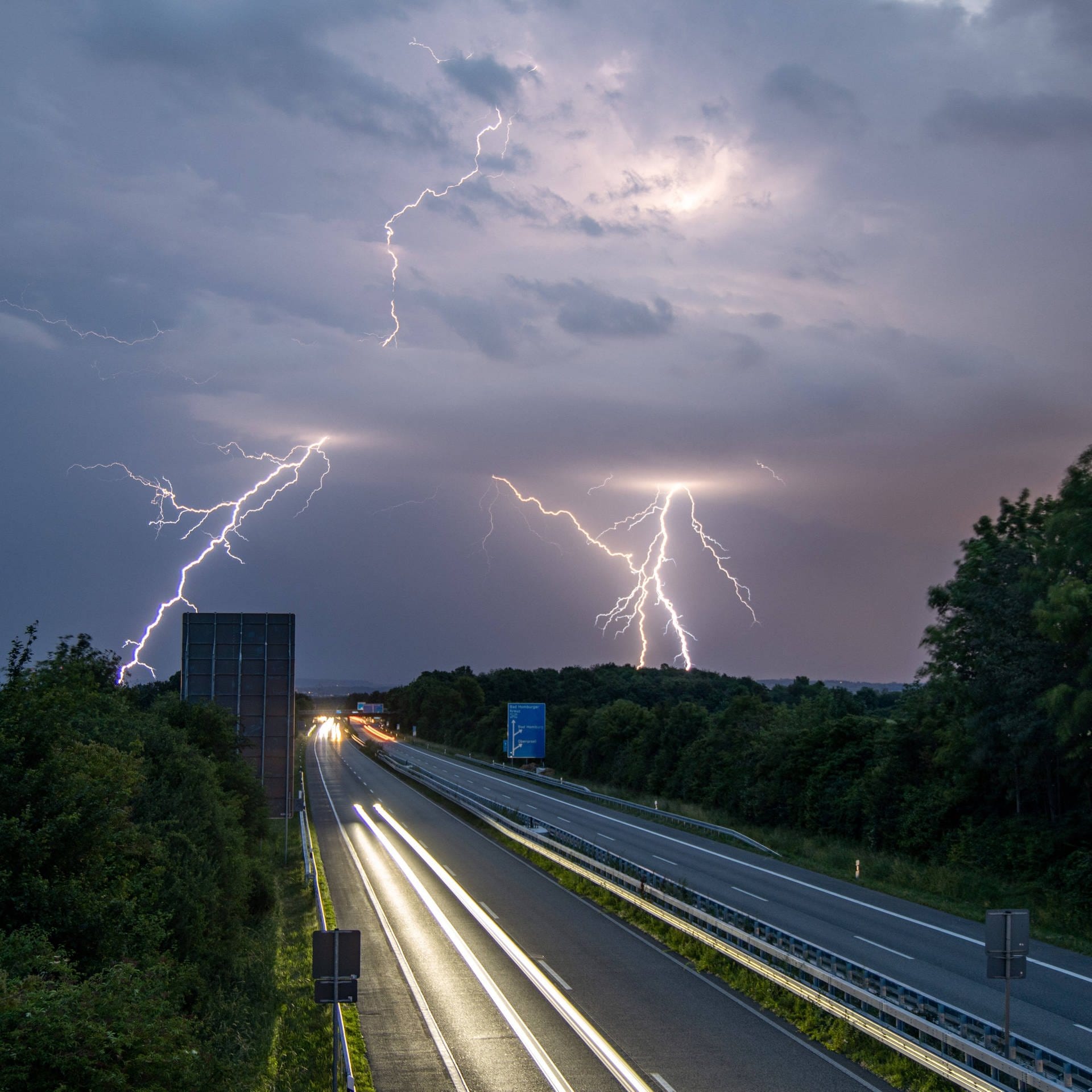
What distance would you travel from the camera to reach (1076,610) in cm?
2994

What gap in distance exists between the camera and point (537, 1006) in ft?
60.7

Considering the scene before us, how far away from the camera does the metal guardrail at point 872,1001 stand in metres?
12.9

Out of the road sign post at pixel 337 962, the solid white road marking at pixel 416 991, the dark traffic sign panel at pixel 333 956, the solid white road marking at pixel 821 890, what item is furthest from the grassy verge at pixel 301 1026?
the solid white road marking at pixel 821 890

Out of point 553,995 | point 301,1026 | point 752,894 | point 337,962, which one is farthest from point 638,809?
point 337,962

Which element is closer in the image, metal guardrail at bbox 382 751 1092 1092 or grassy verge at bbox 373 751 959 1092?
metal guardrail at bbox 382 751 1092 1092

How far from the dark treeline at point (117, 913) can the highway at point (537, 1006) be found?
2.67 metres

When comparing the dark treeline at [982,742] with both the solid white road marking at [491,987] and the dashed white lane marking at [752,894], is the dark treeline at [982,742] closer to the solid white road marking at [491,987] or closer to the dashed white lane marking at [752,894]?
the dashed white lane marking at [752,894]

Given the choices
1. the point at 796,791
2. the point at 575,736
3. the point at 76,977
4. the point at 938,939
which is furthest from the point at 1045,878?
the point at 575,736

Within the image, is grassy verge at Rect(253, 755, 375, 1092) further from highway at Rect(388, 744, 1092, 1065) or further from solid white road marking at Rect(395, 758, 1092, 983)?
solid white road marking at Rect(395, 758, 1092, 983)

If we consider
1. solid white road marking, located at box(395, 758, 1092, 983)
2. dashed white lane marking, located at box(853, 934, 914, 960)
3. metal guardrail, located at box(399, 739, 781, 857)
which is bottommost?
metal guardrail, located at box(399, 739, 781, 857)

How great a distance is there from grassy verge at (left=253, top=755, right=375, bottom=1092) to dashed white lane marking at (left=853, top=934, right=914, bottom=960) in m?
13.0

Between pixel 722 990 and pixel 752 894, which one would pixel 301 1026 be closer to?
pixel 722 990

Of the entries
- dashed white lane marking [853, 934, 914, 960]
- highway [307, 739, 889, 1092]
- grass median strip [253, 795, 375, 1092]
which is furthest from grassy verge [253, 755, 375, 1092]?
dashed white lane marking [853, 934, 914, 960]

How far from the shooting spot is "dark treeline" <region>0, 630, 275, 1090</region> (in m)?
10.5
